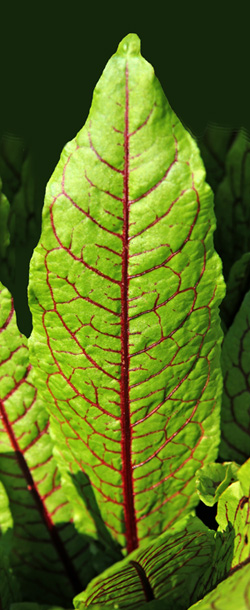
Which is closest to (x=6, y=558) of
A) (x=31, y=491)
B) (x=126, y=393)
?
(x=31, y=491)

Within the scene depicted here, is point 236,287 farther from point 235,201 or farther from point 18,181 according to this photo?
point 18,181

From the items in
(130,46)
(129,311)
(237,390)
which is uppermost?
(130,46)

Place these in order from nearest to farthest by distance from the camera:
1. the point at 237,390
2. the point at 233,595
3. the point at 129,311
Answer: the point at 233,595, the point at 129,311, the point at 237,390

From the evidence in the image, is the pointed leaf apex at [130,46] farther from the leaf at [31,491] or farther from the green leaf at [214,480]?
the green leaf at [214,480]

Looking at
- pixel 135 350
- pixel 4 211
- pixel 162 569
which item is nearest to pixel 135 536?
pixel 162 569

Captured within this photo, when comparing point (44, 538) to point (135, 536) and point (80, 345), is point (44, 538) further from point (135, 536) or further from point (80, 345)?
point (80, 345)

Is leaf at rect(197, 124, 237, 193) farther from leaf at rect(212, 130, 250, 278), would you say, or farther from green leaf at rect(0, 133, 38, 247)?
green leaf at rect(0, 133, 38, 247)

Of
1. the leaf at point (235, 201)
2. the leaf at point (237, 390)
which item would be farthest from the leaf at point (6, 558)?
the leaf at point (235, 201)
